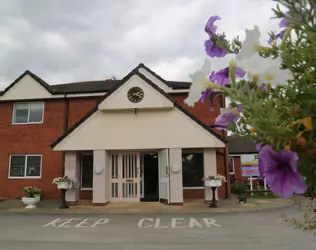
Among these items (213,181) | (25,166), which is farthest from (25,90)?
(213,181)

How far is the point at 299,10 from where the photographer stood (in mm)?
1225

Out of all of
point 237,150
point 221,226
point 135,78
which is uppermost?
point 135,78

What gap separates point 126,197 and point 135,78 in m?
6.36

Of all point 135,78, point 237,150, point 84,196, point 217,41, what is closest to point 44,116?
point 84,196

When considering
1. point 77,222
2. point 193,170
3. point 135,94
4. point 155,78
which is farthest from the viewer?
point 155,78

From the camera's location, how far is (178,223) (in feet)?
36.9

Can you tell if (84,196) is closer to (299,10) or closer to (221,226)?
(221,226)

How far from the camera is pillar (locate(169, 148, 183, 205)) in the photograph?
1498 cm

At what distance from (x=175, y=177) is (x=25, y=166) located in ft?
33.0

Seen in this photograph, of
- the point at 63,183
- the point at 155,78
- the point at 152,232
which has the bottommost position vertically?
the point at 152,232

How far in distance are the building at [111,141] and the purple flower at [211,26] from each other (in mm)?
13766

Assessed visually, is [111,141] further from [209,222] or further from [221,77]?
[221,77]

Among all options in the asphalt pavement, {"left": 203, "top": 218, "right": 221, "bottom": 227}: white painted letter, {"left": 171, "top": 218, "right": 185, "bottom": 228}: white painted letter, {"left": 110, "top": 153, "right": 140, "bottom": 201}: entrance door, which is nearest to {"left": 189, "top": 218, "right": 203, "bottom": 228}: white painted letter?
the asphalt pavement

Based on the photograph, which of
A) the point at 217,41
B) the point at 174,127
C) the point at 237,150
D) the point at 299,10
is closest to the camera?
the point at 299,10
